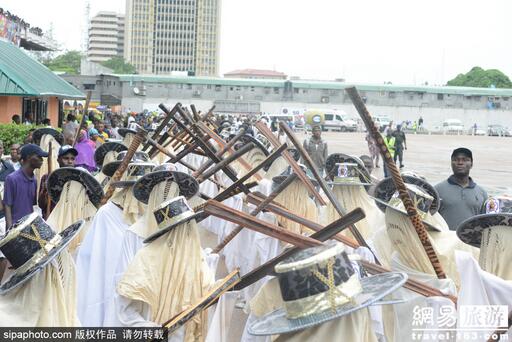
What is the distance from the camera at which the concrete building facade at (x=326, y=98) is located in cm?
8375

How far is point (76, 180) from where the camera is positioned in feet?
22.7

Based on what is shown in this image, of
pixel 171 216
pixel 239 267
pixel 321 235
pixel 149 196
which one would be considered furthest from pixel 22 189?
pixel 321 235

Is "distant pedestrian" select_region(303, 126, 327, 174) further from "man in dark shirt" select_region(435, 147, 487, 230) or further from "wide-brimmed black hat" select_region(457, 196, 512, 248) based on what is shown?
"wide-brimmed black hat" select_region(457, 196, 512, 248)

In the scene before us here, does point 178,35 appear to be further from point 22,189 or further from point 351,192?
point 351,192

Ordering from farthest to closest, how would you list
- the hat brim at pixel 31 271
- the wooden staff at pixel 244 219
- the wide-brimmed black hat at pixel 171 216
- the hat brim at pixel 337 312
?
the wide-brimmed black hat at pixel 171 216 < the wooden staff at pixel 244 219 < the hat brim at pixel 31 271 < the hat brim at pixel 337 312

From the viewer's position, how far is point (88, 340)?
4312 mm

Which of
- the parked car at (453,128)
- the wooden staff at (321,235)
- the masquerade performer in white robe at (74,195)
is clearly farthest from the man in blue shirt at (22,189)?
the parked car at (453,128)

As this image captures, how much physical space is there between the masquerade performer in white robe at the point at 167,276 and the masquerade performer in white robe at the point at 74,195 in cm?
256

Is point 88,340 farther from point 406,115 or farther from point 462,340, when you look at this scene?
point 406,115

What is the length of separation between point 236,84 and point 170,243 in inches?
3233

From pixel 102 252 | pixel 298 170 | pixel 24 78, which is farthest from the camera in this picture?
pixel 24 78

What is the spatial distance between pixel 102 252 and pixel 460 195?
132 inches

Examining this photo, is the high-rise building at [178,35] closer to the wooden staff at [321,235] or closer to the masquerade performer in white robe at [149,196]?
the masquerade performer in white robe at [149,196]

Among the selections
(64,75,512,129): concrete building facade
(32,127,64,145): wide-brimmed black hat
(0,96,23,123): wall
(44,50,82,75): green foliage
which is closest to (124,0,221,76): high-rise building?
(44,50,82,75): green foliage
